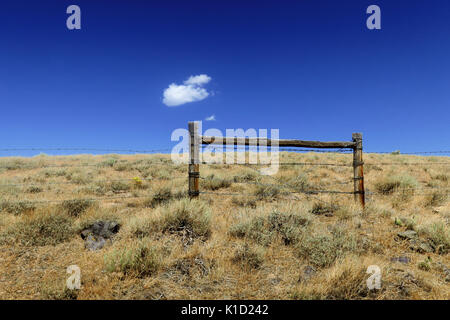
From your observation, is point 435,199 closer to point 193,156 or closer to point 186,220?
point 193,156

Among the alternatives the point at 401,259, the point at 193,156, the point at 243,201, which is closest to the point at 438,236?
the point at 401,259

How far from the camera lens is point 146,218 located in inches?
209

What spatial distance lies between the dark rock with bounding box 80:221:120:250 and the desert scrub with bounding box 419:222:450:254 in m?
6.59

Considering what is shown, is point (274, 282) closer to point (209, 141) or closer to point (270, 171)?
point (209, 141)

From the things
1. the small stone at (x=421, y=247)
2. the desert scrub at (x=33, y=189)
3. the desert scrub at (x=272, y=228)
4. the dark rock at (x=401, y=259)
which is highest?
the desert scrub at (x=33, y=189)

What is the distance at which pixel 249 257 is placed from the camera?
415cm

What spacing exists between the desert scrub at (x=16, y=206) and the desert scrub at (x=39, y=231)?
0.94 metres

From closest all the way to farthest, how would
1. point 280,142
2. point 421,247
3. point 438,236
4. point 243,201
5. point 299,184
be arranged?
point 421,247
point 438,236
point 280,142
point 243,201
point 299,184

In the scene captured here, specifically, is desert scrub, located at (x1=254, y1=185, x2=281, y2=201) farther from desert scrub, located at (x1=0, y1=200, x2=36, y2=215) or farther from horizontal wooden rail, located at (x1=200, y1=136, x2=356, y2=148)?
desert scrub, located at (x1=0, y1=200, x2=36, y2=215)

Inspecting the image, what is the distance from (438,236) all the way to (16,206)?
32.6 feet

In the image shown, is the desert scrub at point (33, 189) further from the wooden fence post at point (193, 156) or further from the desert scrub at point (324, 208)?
the desert scrub at point (324, 208)

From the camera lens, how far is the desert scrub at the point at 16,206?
20.6ft

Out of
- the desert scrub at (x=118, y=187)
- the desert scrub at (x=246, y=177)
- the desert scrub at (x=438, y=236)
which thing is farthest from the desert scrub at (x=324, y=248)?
the desert scrub at (x=118, y=187)
